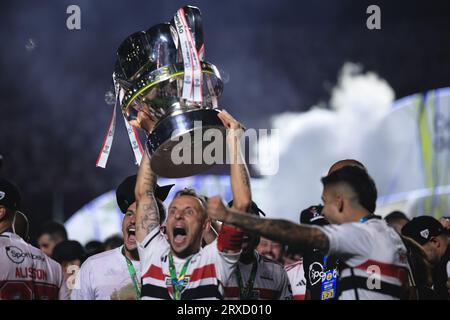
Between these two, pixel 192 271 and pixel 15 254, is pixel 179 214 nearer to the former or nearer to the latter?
pixel 192 271

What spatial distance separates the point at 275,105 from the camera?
30.2 feet

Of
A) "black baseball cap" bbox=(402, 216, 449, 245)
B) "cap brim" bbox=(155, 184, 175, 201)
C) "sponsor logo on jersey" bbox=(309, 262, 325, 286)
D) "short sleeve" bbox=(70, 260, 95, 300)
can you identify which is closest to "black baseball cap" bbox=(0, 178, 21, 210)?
"short sleeve" bbox=(70, 260, 95, 300)

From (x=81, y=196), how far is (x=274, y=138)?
2.68 metres

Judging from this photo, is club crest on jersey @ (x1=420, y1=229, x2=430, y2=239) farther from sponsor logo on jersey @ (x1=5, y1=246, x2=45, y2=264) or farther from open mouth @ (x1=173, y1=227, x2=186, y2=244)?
sponsor logo on jersey @ (x1=5, y1=246, x2=45, y2=264)

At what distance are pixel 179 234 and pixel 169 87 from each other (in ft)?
2.41

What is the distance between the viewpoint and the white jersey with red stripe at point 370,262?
2885mm

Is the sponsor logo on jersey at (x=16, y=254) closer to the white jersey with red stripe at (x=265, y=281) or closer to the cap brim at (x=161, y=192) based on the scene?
the cap brim at (x=161, y=192)

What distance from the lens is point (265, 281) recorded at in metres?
3.87

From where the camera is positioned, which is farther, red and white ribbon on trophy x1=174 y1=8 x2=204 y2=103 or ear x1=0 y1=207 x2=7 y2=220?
ear x1=0 y1=207 x2=7 y2=220

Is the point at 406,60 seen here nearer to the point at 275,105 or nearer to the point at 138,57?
the point at 275,105

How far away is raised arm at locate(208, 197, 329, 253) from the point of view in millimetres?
2715

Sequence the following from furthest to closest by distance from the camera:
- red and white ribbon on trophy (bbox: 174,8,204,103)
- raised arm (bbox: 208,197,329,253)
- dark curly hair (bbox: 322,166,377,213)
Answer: red and white ribbon on trophy (bbox: 174,8,204,103) → dark curly hair (bbox: 322,166,377,213) → raised arm (bbox: 208,197,329,253)

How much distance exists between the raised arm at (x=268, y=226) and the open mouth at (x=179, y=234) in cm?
75

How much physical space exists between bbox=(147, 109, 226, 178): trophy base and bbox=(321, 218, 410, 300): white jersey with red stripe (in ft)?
2.40
